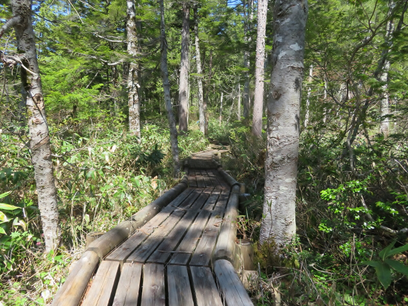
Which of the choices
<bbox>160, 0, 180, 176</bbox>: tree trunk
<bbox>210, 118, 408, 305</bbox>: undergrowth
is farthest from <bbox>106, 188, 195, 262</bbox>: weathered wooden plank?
<bbox>160, 0, 180, 176</bbox>: tree trunk

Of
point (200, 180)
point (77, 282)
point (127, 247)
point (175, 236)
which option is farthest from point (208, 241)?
point (200, 180)

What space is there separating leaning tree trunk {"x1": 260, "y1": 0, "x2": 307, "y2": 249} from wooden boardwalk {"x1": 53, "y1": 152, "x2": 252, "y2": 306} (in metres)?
0.77

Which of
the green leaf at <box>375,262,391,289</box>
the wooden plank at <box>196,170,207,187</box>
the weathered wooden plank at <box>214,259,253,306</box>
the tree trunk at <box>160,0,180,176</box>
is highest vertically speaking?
the tree trunk at <box>160,0,180,176</box>

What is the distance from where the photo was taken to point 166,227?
395 centimetres

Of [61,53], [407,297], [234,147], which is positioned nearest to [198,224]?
[407,297]

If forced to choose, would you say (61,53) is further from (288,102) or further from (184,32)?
(288,102)

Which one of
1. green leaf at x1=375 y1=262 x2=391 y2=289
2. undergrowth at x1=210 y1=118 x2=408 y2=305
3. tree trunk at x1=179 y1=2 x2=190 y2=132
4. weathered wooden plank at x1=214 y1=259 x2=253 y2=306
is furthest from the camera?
tree trunk at x1=179 y1=2 x2=190 y2=132

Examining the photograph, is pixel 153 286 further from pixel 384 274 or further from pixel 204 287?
pixel 384 274

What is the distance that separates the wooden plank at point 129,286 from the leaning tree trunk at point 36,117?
1.31 metres

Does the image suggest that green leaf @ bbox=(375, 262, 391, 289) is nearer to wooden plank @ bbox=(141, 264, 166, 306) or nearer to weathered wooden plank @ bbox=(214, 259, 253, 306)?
weathered wooden plank @ bbox=(214, 259, 253, 306)

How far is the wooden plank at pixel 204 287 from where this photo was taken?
87.9 inches

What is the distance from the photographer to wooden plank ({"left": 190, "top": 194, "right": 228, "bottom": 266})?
291 centimetres

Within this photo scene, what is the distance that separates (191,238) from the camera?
11.6ft

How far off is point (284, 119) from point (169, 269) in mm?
2362
